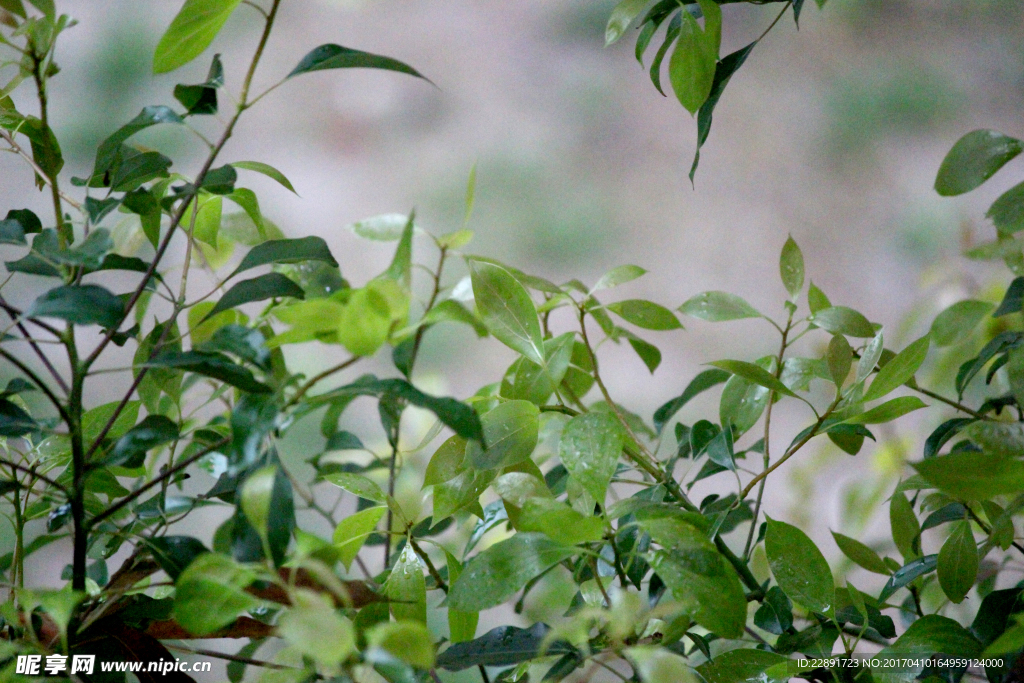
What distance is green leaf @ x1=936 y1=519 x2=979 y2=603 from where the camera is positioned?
1.36 ft

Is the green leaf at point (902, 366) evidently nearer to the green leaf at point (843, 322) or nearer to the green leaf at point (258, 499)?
the green leaf at point (843, 322)

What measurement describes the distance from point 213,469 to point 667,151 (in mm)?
1180

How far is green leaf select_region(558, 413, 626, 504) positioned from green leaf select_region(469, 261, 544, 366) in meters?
0.05

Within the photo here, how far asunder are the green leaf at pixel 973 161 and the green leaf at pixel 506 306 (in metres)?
0.27

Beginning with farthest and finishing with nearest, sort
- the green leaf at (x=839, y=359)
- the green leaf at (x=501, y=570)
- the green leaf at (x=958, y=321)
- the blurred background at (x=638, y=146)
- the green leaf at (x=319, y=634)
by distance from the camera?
the blurred background at (x=638, y=146) < the green leaf at (x=958, y=321) < the green leaf at (x=839, y=359) < the green leaf at (x=501, y=570) < the green leaf at (x=319, y=634)

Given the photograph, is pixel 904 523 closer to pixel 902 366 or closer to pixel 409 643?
pixel 902 366

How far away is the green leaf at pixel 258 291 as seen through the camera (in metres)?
0.36

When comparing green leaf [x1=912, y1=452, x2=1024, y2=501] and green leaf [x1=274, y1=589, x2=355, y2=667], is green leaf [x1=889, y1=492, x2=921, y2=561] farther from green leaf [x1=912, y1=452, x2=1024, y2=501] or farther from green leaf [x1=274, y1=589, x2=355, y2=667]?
green leaf [x1=274, y1=589, x2=355, y2=667]

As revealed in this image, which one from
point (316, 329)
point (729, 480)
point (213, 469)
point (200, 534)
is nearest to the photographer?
point (316, 329)

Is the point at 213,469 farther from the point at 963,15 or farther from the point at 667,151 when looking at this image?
the point at 963,15

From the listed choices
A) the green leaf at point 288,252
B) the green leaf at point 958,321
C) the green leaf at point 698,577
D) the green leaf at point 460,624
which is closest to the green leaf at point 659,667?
the green leaf at point 698,577

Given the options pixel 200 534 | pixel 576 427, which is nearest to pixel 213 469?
pixel 576 427

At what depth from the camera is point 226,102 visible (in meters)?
1.25

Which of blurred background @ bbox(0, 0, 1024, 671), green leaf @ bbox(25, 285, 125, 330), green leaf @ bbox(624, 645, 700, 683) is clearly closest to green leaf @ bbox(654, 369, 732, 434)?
green leaf @ bbox(624, 645, 700, 683)
